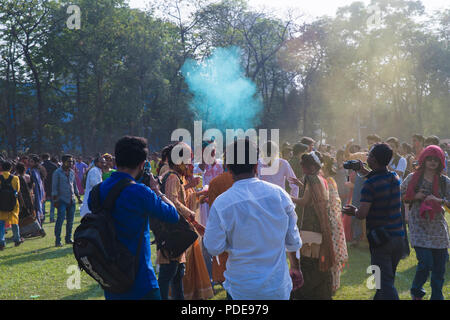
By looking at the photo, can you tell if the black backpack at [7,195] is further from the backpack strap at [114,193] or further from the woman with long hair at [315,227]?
the backpack strap at [114,193]

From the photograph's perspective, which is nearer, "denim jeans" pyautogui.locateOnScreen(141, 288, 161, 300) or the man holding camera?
"denim jeans" pyautogui.locateOnScreen(141, 288, 161, 300)

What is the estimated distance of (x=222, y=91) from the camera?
37.4m

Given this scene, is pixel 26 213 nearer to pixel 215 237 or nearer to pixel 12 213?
pixel 12 213

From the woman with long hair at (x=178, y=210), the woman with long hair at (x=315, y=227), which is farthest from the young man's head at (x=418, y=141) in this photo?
the woman with long hair at (x=178, y=210)

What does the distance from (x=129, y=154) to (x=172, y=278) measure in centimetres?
210

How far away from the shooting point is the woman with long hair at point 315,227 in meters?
5.04

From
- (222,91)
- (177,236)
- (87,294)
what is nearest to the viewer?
(177,236)

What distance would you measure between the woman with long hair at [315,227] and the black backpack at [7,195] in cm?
751

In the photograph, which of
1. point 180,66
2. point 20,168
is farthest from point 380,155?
point 180,66

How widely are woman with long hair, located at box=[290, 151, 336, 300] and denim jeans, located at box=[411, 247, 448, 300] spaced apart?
1021 mm

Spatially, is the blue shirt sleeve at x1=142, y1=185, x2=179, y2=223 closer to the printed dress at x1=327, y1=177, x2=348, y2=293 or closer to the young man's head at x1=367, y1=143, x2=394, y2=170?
the young man's head at x1=367, y1=143, x2=394, y2=170

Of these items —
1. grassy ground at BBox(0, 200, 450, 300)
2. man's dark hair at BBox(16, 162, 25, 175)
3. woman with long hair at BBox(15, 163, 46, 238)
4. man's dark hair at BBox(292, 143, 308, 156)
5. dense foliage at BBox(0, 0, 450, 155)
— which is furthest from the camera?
dense foliage at BBox(0, 0, 450, 155)

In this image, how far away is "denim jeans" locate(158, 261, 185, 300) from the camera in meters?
4.73

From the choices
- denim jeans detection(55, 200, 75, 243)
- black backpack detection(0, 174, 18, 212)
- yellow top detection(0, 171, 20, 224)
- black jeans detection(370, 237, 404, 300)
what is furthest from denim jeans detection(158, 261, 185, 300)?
yellow top detection(0, 171, 20, 224)
